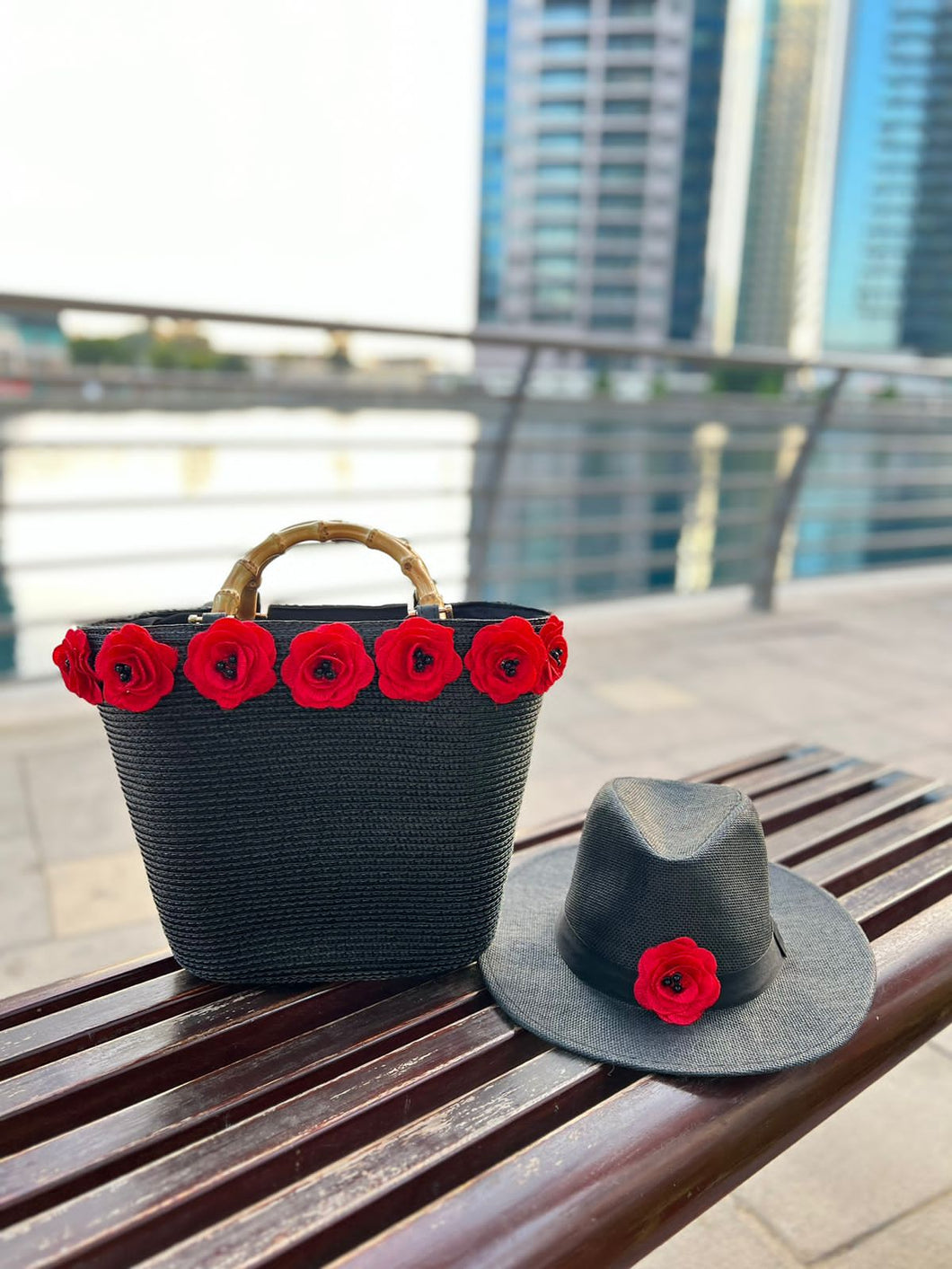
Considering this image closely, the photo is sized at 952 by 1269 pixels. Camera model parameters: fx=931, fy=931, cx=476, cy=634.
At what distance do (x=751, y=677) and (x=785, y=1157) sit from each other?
245cm

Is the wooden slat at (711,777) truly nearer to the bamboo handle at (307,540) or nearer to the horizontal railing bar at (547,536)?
the bamboo handle at (307,540)

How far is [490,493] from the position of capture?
3848 millimetres

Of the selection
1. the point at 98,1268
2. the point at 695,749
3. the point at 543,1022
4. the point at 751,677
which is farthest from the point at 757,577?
the point at 98,1268

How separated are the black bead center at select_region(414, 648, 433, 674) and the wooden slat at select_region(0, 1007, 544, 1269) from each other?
36 centimetres

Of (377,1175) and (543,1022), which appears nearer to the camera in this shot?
(377,1175)

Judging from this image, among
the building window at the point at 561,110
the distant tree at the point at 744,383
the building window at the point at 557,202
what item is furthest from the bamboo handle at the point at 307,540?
the building window at the point at 561,110

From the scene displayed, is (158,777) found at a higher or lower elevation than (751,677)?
higher

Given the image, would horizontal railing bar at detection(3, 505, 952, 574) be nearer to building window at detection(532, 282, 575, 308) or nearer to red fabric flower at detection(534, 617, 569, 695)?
red fabric flower at detection(534, 617, 569, 695)

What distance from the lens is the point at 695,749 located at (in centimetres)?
296

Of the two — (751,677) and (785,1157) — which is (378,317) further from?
(785,1157)

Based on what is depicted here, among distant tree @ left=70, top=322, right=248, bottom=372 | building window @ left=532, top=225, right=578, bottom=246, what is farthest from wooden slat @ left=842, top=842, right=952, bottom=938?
building window @ left=532, top=225, right=578, bottom=246

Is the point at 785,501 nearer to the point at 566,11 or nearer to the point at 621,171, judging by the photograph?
the point at 621,171

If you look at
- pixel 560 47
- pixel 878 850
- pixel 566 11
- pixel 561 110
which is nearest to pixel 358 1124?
pixel 878 850

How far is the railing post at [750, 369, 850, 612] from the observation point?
438 centimetres
